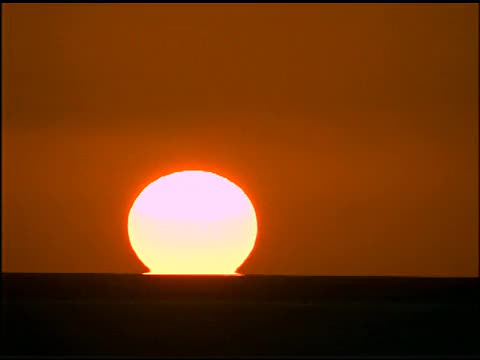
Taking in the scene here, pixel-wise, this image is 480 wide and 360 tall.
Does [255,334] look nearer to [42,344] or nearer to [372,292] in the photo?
[372,292]

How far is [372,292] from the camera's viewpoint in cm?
108

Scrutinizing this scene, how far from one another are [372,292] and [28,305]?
18.1 inches

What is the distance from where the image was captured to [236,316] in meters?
1.07

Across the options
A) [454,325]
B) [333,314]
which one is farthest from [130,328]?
[454,325]

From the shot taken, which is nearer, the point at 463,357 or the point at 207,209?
the point at 463,357

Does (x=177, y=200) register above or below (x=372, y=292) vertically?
above

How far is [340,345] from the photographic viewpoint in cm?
109

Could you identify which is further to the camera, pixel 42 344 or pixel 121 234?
pixel 121 234

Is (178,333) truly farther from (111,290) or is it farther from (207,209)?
(207,209)

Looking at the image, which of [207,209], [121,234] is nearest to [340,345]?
[207,209]

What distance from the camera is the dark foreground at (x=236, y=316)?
3.48ft

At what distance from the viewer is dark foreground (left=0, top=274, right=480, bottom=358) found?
1060 mm

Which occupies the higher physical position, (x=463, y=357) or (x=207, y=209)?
(x=207, y=209)

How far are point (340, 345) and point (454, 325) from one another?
16 cm
